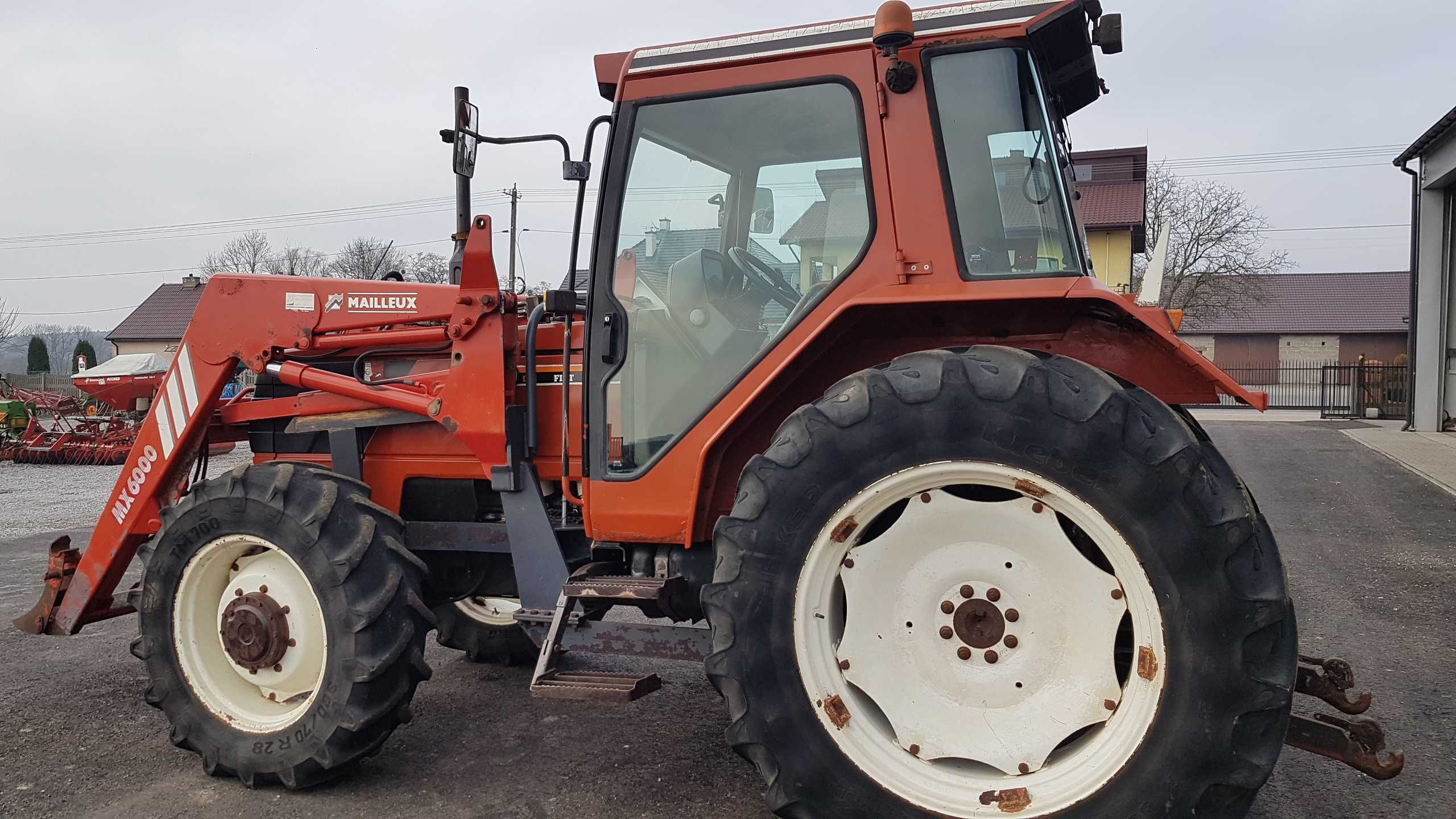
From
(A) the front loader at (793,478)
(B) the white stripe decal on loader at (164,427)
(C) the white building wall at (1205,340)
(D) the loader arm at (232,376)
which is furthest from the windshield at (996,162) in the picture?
(C) the white building wall at (1205,340)

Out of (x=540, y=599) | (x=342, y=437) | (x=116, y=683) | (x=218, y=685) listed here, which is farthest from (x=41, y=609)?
(x=540, y=599)

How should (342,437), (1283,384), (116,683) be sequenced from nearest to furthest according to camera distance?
(342,437) → (116,683) → (1283,384)

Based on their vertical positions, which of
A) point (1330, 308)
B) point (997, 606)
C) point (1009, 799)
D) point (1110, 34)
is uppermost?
point (1330, 308)

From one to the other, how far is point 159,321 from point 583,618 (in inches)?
2170

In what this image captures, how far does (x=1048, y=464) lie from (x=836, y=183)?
3.85 feet

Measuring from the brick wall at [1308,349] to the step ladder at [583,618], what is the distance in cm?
5161

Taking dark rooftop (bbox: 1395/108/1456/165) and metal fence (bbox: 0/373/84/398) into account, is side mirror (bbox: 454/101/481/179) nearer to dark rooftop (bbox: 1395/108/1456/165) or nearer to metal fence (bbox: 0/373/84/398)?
dark rooftop (bbox: 1395/108/1456/165)

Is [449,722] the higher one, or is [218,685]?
[218,685]

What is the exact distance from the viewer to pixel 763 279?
3.32m

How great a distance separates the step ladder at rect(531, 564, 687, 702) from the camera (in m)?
3.23

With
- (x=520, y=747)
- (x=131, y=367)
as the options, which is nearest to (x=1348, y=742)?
(x=520, y=747)

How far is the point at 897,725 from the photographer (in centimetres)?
279

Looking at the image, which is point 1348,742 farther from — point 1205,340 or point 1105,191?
point 1205,340

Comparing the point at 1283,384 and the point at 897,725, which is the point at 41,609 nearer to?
the point at 897,725
